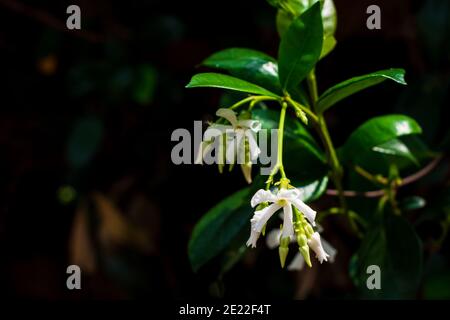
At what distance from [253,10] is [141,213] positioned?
613 mm

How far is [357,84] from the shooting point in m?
0.80

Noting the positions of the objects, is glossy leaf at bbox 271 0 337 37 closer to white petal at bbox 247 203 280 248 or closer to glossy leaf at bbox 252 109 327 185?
glossy leaf at bbox 252 109 327 185

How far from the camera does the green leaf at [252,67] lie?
2.88 ft

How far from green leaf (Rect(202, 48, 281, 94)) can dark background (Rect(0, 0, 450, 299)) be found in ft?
1.94

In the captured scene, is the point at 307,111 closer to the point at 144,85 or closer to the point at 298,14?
the point at 298,14

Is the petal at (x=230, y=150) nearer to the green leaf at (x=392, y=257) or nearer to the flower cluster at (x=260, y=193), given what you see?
the flower cluster at (x=260, y=193)

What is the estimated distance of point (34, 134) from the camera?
72.9 inches

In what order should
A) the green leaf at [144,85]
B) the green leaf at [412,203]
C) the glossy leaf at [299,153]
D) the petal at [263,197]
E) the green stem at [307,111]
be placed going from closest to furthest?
the petal at [263,197] < the green stem at [307,111] < the glossy leaf at [299,153] < the green leaf at [412,203] < the green leaf at [144,85]

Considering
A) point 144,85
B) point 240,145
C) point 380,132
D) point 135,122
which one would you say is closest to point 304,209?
point 240,145

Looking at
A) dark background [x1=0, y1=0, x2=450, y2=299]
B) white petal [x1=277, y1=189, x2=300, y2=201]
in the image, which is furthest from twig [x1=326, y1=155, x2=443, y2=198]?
white petal [x1=277, y1=189, x2=300, y2=201]

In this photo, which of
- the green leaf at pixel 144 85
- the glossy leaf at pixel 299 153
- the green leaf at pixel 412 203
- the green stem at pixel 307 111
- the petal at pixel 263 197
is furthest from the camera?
the green leaf at pixel 144 85

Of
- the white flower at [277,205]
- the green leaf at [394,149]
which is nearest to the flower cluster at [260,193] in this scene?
the white flower at [277,205]

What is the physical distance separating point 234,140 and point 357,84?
17cm
